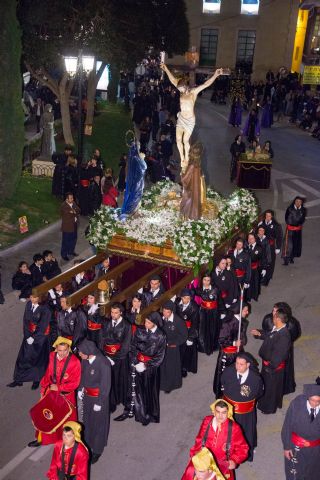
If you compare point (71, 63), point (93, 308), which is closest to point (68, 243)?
point (93, 308)

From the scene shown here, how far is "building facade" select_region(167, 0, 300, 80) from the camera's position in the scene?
46.3m

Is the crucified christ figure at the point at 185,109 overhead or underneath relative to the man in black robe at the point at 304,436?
overhead

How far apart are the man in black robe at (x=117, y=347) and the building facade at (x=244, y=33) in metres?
39.4

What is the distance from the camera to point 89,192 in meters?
18.7

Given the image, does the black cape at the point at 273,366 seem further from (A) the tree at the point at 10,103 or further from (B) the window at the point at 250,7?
(B) the window at the point at 250,7

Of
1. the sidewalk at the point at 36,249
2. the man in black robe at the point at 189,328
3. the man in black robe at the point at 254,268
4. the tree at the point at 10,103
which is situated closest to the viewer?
the man in black robe at the point at 189,328

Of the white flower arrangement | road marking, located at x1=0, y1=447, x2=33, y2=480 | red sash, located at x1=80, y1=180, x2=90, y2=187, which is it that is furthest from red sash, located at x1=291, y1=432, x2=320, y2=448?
red sash, located at x1=80, y1=180, x2=90, y2=187

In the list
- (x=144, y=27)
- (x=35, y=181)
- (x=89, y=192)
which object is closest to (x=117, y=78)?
(x=144, y=27)

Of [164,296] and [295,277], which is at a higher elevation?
[164,296]

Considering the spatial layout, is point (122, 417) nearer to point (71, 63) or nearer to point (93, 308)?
point (93, 308)

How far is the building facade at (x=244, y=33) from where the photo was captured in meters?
46.3

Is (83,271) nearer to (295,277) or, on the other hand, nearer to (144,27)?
(295,277)

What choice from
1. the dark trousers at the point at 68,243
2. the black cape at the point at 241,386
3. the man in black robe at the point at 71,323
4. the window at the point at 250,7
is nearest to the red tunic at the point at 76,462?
the black cape at the point at 241,386

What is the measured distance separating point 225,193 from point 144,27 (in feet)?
28.3
